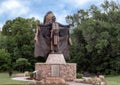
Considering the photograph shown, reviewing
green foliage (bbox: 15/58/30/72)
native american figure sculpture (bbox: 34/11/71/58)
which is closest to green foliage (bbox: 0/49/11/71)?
green foliage (bbox: 15/58/30/72)

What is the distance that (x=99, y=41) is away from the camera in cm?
4062

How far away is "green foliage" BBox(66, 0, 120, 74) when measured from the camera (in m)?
41.1

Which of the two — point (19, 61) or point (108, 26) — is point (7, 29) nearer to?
point (19, 61)

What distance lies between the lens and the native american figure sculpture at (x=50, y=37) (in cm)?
2589

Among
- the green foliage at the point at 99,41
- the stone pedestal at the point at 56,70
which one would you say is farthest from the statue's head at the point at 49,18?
the green foliage at the point at 99,41

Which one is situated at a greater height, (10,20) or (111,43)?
(10,20)

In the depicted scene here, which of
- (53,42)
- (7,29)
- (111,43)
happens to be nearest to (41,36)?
(53,42)

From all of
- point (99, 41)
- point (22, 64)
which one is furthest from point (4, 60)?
point (99, 41)

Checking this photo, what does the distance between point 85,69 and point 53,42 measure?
21.4 m

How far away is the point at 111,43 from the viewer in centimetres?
4084

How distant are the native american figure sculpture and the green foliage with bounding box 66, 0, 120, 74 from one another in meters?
13.9

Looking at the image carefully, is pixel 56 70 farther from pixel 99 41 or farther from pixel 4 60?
pixel 4 60

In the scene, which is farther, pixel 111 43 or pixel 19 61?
pixel 19 61

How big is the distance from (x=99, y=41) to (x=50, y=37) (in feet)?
50.8
